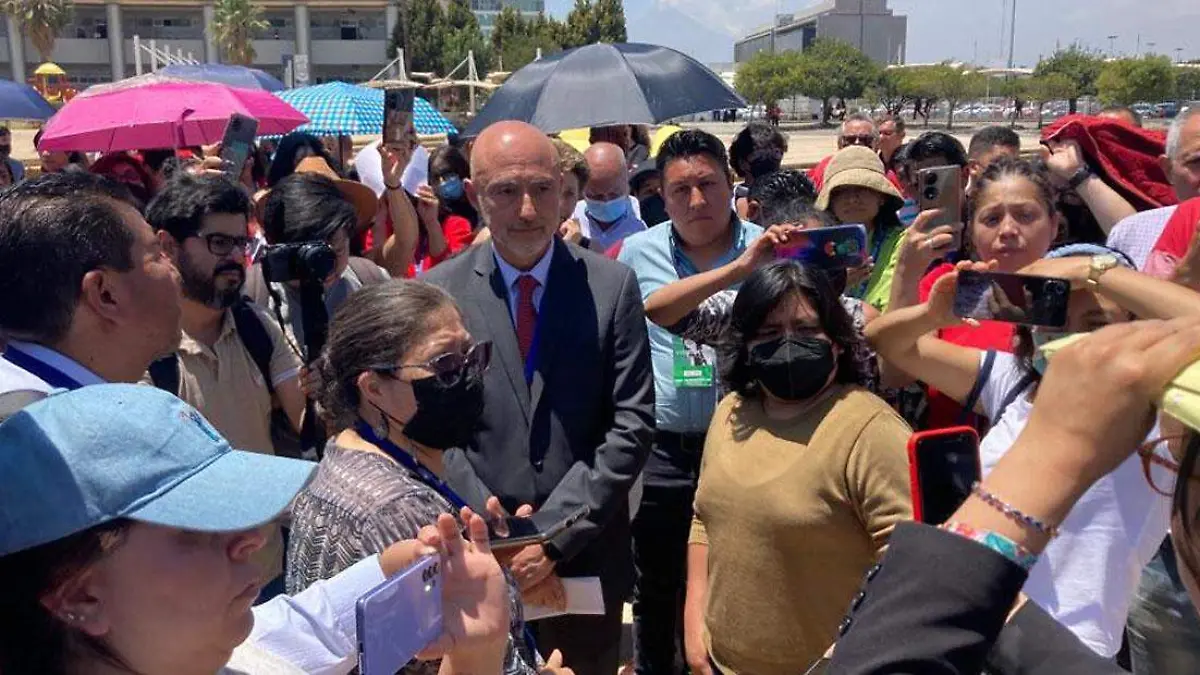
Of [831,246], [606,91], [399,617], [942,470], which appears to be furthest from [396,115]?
[942,470]

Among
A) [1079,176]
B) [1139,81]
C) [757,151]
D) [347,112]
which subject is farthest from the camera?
[1139,81]

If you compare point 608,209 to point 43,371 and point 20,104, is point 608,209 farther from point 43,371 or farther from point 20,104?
point 20,104

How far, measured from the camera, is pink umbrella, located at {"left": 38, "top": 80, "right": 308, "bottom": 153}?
5977 mm

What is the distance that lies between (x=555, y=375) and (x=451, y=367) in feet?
2.86

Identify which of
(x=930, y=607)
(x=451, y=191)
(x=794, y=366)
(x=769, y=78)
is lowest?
(x=794, y=366)

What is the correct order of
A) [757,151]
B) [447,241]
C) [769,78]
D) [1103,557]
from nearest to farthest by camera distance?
[1103,557], [447,241], [757,151], [769,78]

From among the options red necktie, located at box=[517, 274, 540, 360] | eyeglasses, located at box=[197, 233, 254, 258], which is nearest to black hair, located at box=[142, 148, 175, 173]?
eyeglasses, located at box=[197, 233, 254, 258]

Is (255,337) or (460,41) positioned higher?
(460,41)

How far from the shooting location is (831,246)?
3.23 metres

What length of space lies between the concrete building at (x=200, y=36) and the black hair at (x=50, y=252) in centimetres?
6710

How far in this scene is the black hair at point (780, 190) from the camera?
4.69 meters

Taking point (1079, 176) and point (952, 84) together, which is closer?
point (1079, 176)

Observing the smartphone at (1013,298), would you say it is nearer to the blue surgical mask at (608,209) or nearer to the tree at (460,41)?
the blue surgical mask at (608,209)

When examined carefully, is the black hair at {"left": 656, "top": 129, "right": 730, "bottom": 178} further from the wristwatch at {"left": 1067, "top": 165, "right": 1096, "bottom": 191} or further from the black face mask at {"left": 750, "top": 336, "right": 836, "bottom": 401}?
the wristwatch at {"left": 1067, "top": 165, "right": 1096, "bottom": 191}
